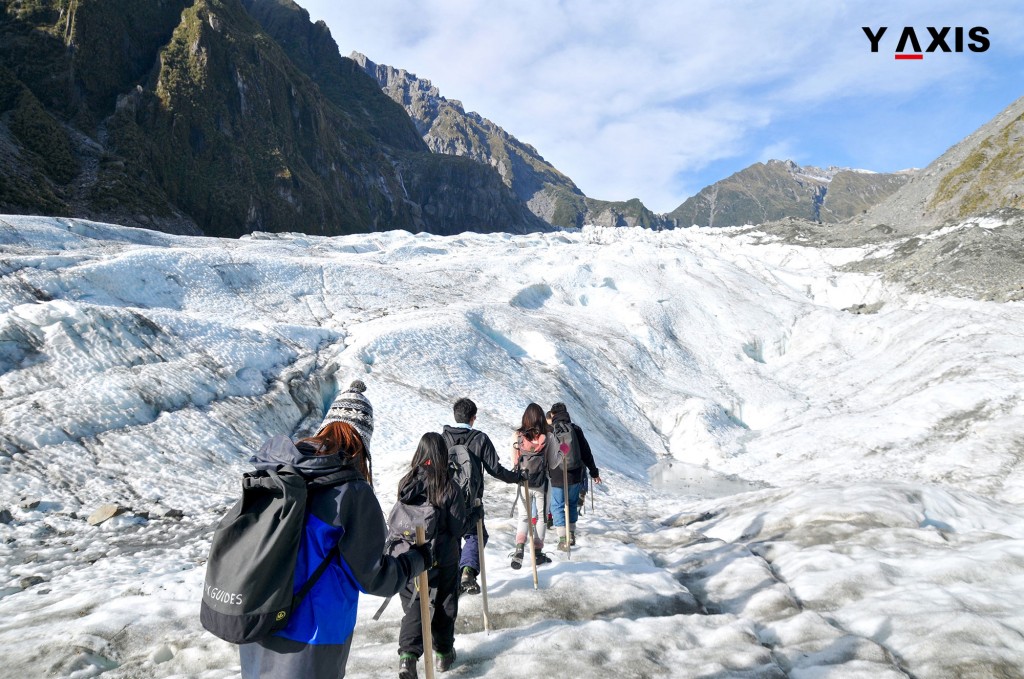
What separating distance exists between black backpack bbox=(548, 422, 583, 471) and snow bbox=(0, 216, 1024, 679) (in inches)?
65.8

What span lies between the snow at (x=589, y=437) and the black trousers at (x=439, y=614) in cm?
45

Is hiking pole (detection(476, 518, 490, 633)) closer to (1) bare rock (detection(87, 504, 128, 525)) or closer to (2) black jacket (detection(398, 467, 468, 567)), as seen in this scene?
(2) black jacket (detection(398, 467, 468, 567))

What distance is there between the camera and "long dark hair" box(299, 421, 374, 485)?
3711 millimetres

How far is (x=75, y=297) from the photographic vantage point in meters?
18.4

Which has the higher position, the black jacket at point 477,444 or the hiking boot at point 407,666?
the black jacket at point 477,444

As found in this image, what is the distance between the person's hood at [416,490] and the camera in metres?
5.84

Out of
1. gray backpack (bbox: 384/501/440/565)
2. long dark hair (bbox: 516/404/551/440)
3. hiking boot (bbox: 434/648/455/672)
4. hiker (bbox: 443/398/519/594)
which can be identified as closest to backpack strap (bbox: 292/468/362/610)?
gray backpack (bbox: 384/501/440/565)

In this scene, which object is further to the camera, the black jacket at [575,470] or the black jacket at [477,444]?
the black jacket at [575,470]

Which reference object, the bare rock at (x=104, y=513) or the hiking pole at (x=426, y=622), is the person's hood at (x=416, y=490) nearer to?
the hiking pole at (x=426, y=622)

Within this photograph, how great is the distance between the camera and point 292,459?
3.41m

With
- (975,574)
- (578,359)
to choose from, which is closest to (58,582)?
(975,574)

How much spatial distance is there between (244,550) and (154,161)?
104938 millimetres

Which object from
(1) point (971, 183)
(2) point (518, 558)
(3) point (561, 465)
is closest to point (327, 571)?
(2) point (518, 558)

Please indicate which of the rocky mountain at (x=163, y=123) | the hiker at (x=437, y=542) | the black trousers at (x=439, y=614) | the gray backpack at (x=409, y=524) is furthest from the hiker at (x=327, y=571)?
the rocky mountain at (x=163, y=123)
